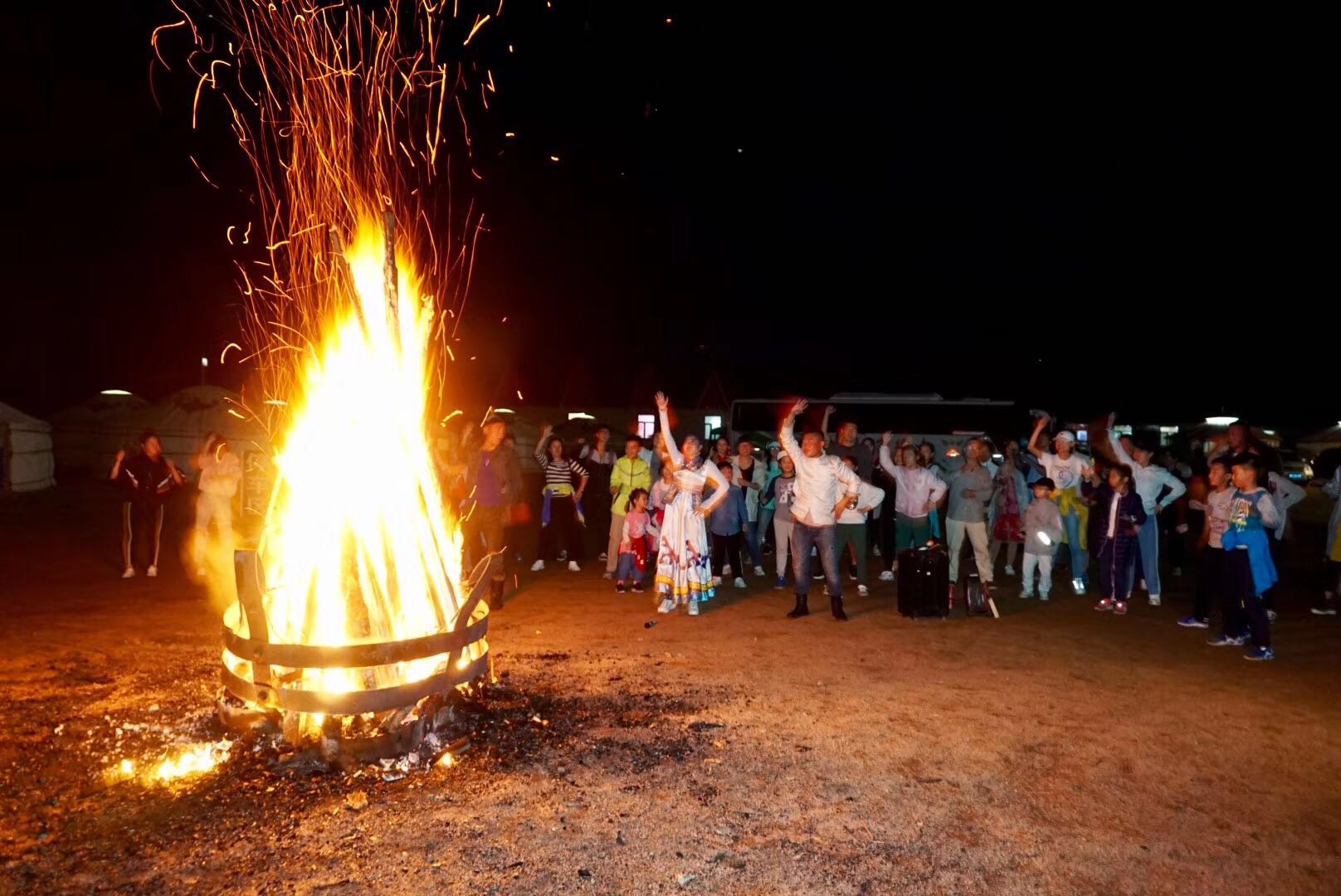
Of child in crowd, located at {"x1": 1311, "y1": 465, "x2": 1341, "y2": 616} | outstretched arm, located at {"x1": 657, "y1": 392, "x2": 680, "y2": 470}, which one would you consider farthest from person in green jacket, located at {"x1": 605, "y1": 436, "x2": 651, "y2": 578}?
child in crowd, located at {"x1": 1311, "y1": 465, "x2": 1341, "y2": 616}

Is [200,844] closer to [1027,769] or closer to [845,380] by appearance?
[1027,769]

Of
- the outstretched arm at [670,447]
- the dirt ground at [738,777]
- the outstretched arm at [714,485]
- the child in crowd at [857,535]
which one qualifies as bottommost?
the dirt ground at [738,777]

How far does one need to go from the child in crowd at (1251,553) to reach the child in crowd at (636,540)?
6201 mm

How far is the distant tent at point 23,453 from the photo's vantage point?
22.4 m

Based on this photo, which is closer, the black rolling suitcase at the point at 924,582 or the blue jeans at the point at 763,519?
the black rolling suitcase at the point at 924,582

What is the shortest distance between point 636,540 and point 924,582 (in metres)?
3.65

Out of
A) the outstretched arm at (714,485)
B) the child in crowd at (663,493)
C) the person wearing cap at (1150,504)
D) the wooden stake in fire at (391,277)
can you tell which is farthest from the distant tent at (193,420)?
the person wearing cap at (1150,504)

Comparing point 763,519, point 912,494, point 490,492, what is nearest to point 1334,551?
point 912,494

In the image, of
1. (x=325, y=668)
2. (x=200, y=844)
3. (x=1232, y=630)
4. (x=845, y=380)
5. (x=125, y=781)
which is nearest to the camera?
(x=200, y=844)

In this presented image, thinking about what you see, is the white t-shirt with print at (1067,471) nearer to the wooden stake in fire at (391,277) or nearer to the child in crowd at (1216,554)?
the child in crowd at (1216,554)

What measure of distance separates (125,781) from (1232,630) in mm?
9401

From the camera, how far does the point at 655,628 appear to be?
8.80 meters

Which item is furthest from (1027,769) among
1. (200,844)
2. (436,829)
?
(200,844)

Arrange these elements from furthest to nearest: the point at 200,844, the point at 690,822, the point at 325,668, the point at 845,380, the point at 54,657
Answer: the point at 845,380, the point at 54,657, the point at 325,668, the point at 690,822, the point at 200,844
